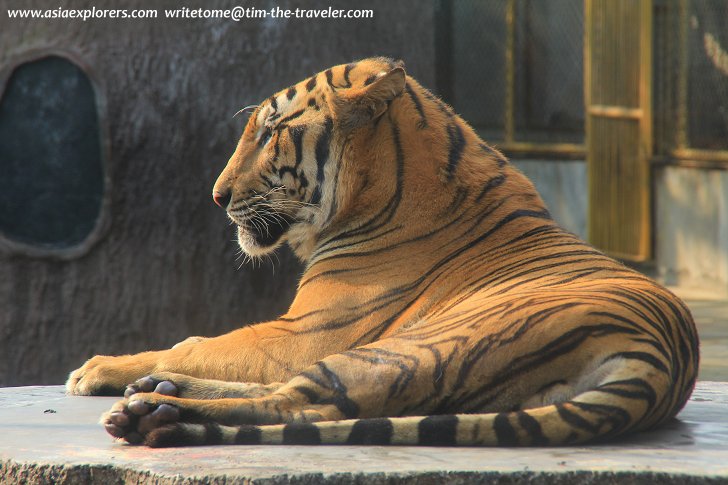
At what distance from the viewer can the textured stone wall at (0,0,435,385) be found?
6133mm

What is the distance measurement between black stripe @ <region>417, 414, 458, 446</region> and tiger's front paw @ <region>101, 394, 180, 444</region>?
640 mm

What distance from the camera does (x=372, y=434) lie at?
3.22 metres

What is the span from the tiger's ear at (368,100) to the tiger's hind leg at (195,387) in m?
0.91

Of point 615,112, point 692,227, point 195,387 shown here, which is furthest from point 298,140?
point 615,112

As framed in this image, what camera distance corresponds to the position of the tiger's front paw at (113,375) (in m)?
4.17

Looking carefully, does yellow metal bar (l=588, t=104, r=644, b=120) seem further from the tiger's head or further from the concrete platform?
the concrete platform

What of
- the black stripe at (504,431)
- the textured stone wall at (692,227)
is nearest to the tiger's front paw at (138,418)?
the black stripe at (504,431)

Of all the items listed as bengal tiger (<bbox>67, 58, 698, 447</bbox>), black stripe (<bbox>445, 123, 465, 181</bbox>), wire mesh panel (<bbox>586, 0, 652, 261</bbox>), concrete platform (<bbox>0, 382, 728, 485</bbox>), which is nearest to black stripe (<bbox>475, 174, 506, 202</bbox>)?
bengal tiger (<bbox>67, 58, 698, 447</bbox>)

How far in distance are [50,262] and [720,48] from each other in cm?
596

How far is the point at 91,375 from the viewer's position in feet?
13.8

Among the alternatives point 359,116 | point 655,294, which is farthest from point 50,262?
point 655,294

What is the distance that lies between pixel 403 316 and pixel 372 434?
726 millimetres

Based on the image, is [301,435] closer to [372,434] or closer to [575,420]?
[372,434]

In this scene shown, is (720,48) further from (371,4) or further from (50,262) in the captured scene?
(50,262)
